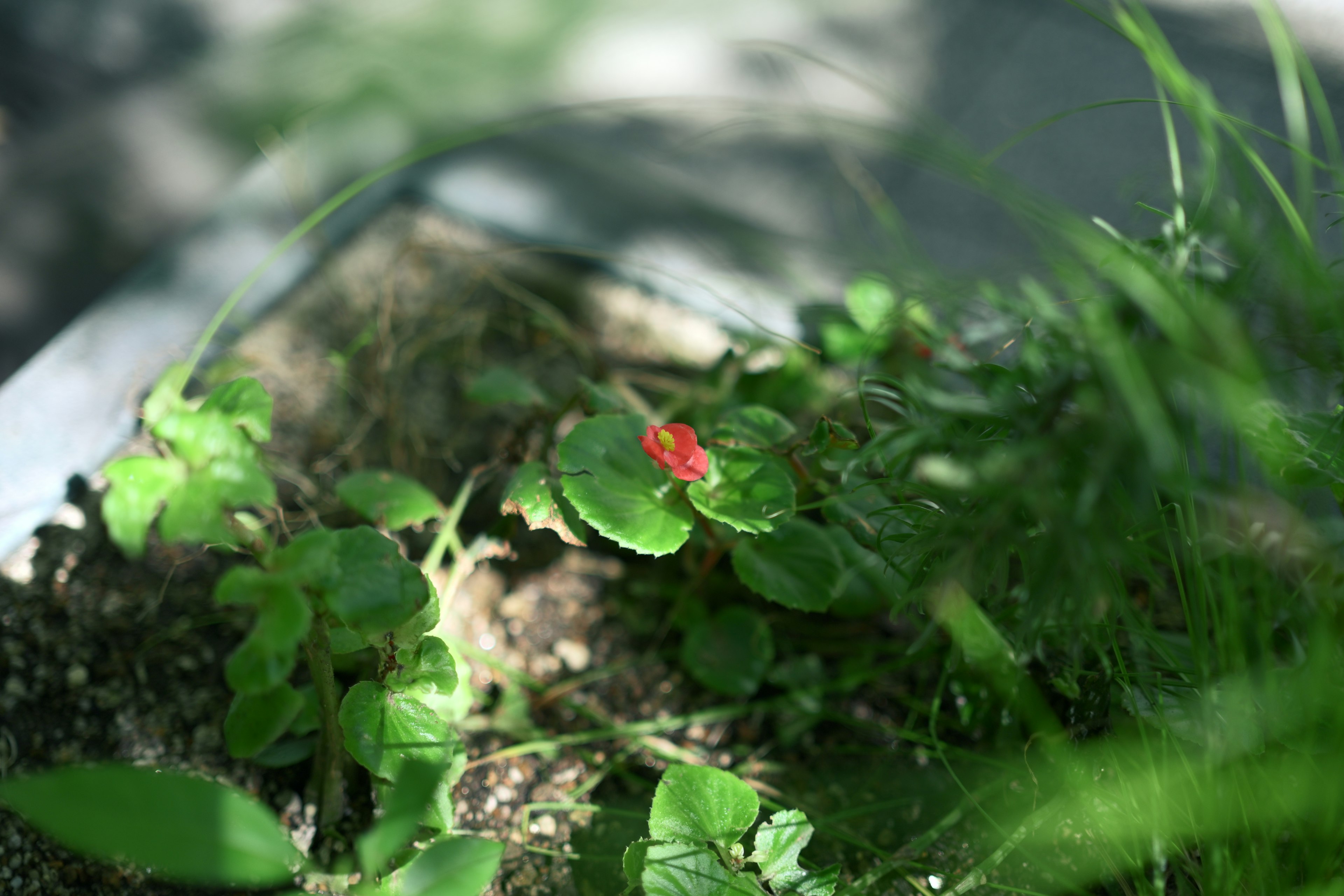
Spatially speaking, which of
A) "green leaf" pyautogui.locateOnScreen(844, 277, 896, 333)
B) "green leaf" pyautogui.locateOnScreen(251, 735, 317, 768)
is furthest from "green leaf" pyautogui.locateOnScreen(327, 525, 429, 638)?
"green leaf" pyautogui.locateOnScreen(844, 277, 896, 333)

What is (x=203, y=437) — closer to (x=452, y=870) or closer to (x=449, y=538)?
(x=449, y=538)

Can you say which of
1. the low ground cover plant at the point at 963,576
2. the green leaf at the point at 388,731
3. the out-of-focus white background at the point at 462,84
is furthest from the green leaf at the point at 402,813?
the out-of-focus white background at the point at 462,84

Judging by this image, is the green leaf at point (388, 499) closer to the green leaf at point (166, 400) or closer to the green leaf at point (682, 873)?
the green leaf at point (166, 400)

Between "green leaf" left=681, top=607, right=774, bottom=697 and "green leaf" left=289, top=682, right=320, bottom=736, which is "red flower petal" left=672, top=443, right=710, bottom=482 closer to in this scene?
"green leaf" left=681, top=607, right=774, bottom=697

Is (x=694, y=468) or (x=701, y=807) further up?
(x=694, y=468)

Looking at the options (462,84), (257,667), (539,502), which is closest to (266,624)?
(257,667)

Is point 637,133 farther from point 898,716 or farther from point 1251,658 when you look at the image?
point 1251,658

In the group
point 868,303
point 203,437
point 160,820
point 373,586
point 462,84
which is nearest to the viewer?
point 160,820
